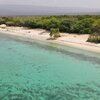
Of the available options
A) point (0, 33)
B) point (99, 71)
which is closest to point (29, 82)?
point (99, 71)

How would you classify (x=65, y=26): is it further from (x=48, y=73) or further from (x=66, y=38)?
(x=48, y=73)

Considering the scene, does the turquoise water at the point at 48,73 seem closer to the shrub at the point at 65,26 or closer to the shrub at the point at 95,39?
the shrub at the point at 95,39

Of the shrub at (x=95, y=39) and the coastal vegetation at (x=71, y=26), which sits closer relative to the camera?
the shrub at (x=95, y=39)

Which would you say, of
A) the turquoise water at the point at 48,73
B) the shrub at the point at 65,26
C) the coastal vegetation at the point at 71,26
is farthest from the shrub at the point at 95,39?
the shrub at the point at 65,26

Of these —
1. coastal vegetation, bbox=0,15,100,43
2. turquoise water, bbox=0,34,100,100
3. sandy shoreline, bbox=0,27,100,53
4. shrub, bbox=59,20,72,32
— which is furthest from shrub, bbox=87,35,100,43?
shrub, bbox=59,20,72,32

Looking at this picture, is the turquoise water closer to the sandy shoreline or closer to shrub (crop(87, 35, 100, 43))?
the sandy shoreline

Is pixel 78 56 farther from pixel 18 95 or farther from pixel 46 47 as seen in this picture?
pixel 18 95

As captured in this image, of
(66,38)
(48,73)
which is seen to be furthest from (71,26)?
(48,73)

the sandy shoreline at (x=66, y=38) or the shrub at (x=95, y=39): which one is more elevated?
the shrub at (x=95, y=39)
